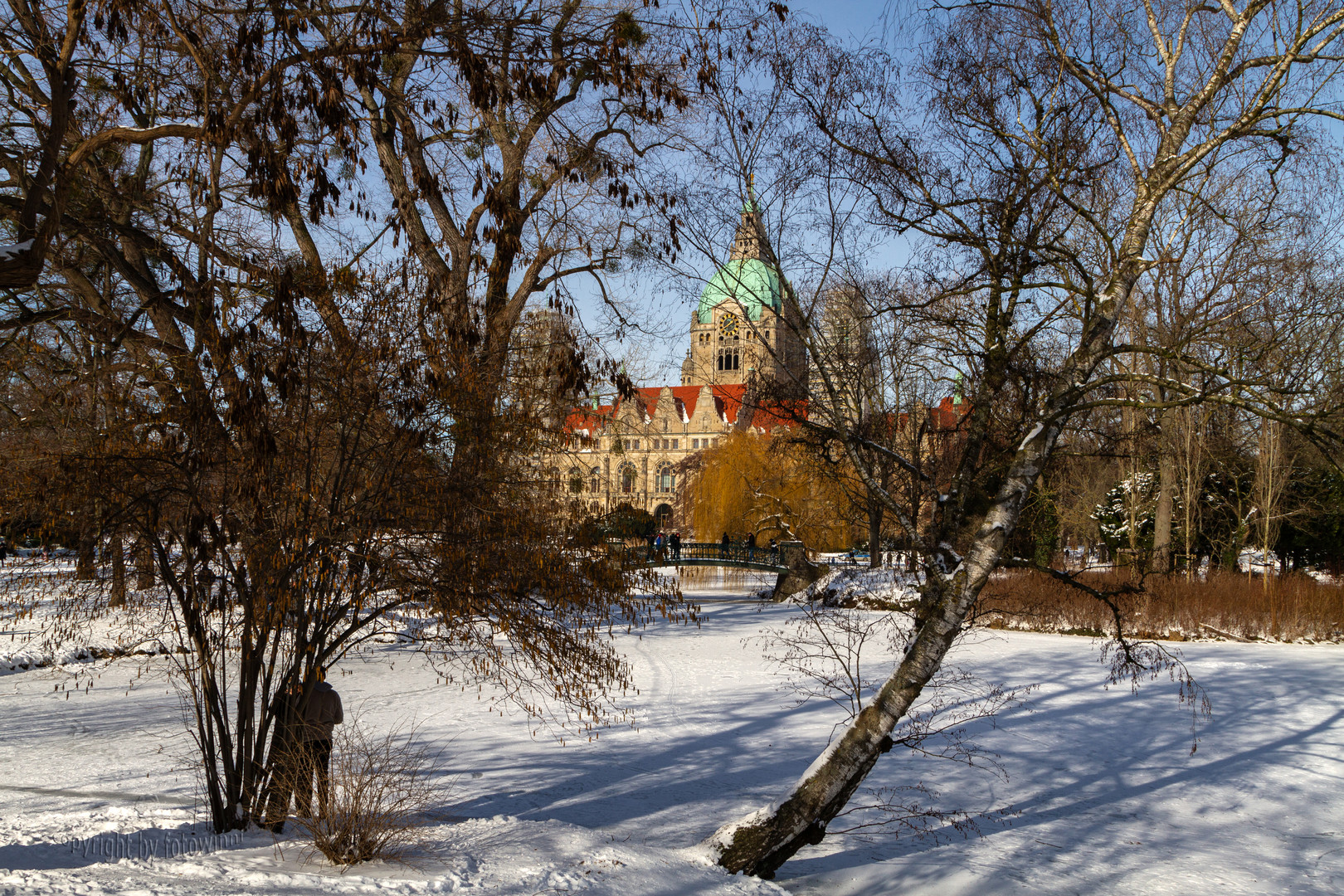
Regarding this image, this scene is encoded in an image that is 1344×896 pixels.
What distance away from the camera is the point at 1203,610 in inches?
690

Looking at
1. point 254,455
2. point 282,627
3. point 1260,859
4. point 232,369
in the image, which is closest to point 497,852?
point 282,627

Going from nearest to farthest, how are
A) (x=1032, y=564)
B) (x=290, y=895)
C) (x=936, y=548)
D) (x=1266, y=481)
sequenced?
(x=290, y=895), (x=1032, y=564), (x=936, y=548), (x=1266, y=481)

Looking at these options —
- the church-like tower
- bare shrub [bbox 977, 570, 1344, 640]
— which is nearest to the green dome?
the church-like tower

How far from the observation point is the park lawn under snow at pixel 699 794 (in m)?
5.16

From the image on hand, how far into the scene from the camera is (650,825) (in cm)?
708

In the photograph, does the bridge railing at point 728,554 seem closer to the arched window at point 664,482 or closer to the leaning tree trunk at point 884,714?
the leaning tree trunk at point 884,714

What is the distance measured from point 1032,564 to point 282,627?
4.71 meters

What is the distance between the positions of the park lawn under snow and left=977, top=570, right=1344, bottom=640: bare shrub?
383 centimetres

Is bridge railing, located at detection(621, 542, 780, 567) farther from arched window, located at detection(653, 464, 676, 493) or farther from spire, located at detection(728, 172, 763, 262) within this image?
arched window, located at detection(653, 464, 676, 493)

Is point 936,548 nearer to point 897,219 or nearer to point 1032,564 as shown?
point 1032,564

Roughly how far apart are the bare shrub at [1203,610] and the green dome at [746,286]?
11.5 metres

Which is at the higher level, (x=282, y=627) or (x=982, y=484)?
(x=982, y=484)

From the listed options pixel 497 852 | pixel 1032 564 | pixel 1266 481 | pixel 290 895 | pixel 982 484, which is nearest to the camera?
pixel 290 895

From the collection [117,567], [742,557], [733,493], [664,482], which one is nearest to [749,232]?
[117,567]
